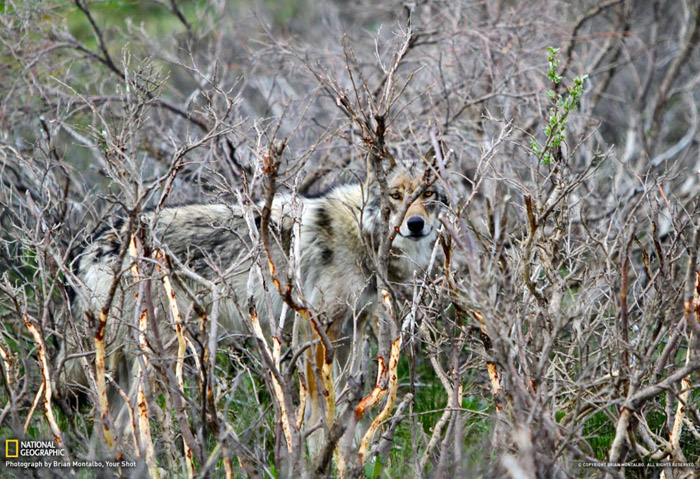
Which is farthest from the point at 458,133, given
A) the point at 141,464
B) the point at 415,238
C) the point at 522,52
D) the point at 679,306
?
the point at 141,464

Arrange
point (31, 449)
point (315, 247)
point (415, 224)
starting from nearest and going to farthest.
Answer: point (31, 449), point (415, 224), point (315, 247)

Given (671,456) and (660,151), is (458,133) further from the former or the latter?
(660,151)

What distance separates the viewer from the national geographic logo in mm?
3322

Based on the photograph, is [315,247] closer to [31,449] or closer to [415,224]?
[415,224]

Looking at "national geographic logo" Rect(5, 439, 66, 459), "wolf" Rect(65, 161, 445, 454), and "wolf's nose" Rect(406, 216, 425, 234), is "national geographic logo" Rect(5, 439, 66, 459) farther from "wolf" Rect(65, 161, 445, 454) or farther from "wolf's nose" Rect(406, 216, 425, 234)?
"wolf's nose" Rect(406, 216, 425, 234)

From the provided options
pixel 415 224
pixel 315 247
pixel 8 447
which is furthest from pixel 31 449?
pixel 415 224

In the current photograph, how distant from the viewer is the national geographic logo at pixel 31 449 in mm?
3322

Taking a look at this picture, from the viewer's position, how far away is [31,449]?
3396mm

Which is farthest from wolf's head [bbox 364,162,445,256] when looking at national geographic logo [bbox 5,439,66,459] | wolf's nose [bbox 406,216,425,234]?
national geographic logo [bbox 5,439,66,459]

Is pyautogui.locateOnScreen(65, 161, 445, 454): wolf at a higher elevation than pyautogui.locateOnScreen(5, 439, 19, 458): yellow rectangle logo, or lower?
higher

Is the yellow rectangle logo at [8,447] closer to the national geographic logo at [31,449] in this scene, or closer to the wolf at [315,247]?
the national geographic logo at [31,449]

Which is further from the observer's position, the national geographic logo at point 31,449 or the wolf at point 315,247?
the wolf at point 315,247

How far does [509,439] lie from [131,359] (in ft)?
9.66

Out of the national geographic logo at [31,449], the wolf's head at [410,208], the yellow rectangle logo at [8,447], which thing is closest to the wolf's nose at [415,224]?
the wolf's head at [410,208]
